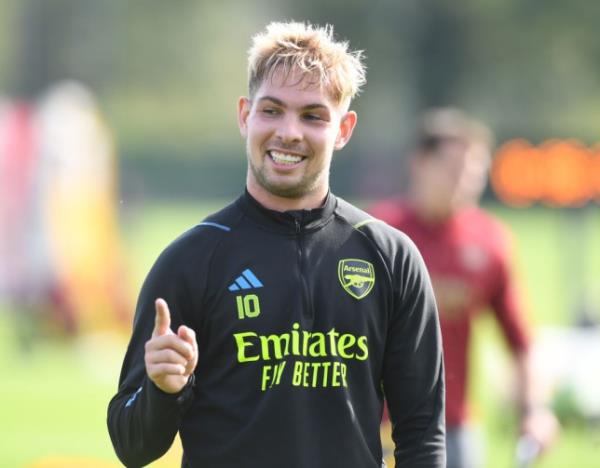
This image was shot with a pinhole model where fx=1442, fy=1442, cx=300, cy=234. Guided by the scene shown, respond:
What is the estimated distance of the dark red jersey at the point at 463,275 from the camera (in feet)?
23.8

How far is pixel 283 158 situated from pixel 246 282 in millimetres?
368

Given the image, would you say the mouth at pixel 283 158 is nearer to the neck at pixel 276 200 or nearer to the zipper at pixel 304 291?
the neck at pixel 276 200

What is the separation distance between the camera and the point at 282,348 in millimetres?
3977

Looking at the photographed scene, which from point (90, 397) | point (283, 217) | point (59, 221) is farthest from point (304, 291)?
point (59, 221)

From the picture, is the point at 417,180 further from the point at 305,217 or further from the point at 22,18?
the point at 22,18

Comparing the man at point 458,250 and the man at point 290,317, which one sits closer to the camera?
the man at point 290,317

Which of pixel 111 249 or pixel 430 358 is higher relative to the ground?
pixel 111 249

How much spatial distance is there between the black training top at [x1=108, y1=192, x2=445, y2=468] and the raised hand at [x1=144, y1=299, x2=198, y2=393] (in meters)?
0.07

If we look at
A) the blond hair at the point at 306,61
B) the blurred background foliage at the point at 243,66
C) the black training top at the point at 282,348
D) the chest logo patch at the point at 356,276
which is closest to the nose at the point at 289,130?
the blond hair at the point at 306,61

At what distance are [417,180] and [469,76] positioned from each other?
4537cm

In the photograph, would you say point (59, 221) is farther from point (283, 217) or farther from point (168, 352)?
point (168, 352)

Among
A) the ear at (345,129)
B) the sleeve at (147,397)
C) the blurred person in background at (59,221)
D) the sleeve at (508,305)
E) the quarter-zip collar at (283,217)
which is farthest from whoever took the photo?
the blurred person in background at (59,221)

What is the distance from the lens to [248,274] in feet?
13.2

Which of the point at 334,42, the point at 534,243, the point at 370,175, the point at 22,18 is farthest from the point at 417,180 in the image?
the point at 22,18
